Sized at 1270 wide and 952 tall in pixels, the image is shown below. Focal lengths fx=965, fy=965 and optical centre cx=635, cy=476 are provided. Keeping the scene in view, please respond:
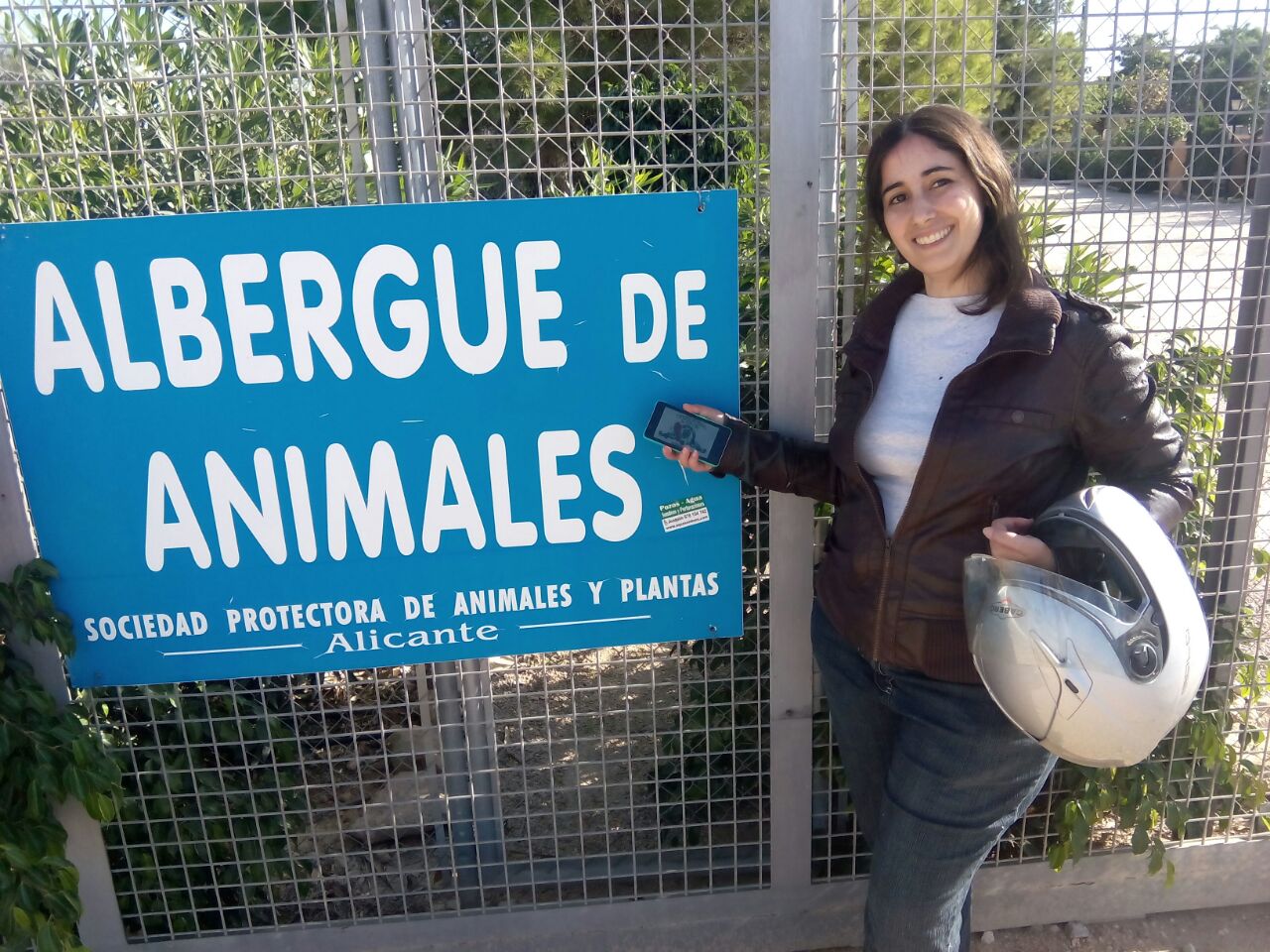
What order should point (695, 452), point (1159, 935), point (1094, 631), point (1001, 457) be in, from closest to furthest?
1. point (1094, 631)
2. point (1001, 457)
3. point (695, 452)
4. point (1159, 935)

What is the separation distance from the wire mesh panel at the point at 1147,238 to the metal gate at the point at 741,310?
0.01m

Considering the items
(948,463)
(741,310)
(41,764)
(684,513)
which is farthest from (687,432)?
(41,764)

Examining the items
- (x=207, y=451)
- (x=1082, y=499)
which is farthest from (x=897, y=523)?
(x=207, y=451)

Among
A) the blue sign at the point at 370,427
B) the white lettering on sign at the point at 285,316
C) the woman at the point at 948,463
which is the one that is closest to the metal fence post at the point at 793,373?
the blue sign at the point at 370,427

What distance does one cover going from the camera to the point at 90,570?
2270mm

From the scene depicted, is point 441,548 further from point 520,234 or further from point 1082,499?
point 1082,499

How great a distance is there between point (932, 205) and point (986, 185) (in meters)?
0.11

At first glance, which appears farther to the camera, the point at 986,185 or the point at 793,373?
the point at 793,373

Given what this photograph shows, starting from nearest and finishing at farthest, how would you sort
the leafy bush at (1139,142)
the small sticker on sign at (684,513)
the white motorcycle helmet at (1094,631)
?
the white motorcycle helmet at (1094,631) < the leafy bush at (1139,142) < the small sticker on sign at (684,513)

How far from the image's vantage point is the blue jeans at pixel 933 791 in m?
1.86

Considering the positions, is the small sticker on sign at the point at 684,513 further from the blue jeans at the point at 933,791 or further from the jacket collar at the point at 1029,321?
the jacket collar at the point at 1029,321

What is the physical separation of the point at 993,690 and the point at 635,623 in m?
0.91

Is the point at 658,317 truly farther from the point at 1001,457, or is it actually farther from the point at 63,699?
→ the point at 63,699

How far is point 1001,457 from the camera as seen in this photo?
5.81 ft
